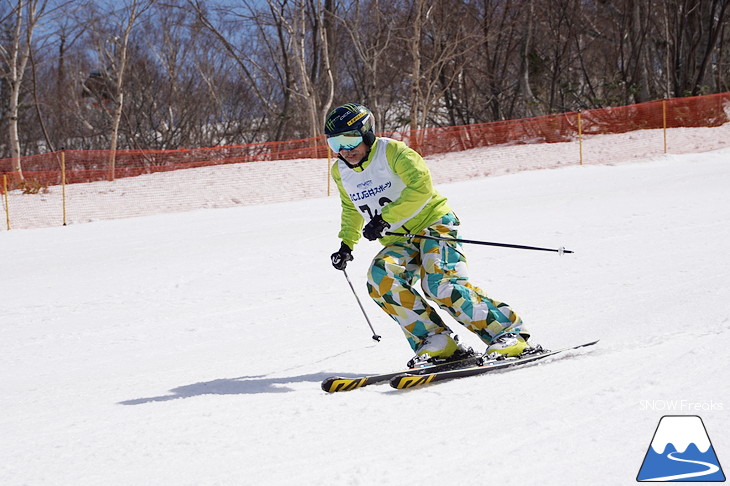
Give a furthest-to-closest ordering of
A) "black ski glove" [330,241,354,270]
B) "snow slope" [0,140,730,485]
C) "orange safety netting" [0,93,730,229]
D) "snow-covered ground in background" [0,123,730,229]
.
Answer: "orange safety netting" [0,93,730,229]
"snow-covered ground in background" [0,123,730,229]
"black ski glove" [330,241,354,270]
"snow slope" [0,140,730,485]

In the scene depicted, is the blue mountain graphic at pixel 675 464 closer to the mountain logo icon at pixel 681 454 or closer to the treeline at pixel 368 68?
the mountain logo icon at pixel 681 454

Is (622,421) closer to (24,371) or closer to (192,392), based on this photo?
(192,392)

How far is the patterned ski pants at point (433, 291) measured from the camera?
4.69 metres

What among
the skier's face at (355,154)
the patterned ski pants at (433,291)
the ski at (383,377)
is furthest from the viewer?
the skier's face at (355,154)

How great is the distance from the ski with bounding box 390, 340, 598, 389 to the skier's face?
135cm

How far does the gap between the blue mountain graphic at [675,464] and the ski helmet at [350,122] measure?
2542 millimetres

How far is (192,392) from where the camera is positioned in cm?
496

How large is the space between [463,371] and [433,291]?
0.51m

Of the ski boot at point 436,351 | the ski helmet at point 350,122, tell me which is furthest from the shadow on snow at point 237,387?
the ski helmet at point 350,122

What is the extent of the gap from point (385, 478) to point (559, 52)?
30.9 metres

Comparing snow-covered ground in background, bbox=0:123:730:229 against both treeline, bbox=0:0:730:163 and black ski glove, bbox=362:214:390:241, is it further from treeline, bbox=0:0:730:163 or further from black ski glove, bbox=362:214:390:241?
black ski glove, bbox=362:214:390:241

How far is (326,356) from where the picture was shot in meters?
6.00

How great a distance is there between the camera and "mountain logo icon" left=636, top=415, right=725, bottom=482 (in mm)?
2830

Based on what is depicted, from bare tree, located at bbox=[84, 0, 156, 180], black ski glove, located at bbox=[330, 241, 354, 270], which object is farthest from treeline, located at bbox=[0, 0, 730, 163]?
black ski glove, located at bbox=[330, 241, 354, 270]
